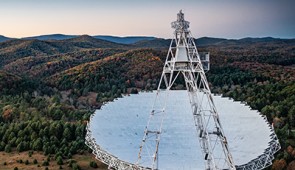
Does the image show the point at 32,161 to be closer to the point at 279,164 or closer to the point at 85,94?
the point at 279,164

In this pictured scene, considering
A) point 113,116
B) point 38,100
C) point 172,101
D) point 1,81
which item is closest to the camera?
point 113,116

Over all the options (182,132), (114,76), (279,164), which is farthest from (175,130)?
(114,76)

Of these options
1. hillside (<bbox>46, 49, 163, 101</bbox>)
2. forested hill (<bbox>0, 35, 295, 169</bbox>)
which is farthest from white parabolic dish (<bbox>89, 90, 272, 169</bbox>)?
hillside (<bbox>46, 49, 163, 101</bbox>)

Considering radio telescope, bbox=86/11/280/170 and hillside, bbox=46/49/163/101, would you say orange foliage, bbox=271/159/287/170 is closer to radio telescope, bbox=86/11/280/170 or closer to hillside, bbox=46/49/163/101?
radio telescope, bbox=86/11/280/170

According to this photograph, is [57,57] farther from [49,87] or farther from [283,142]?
[283,142]

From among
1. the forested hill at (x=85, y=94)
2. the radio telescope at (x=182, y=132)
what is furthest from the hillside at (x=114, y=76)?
the radio telescope at (x=182, y=132)

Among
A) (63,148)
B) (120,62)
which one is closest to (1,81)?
(120,62)
